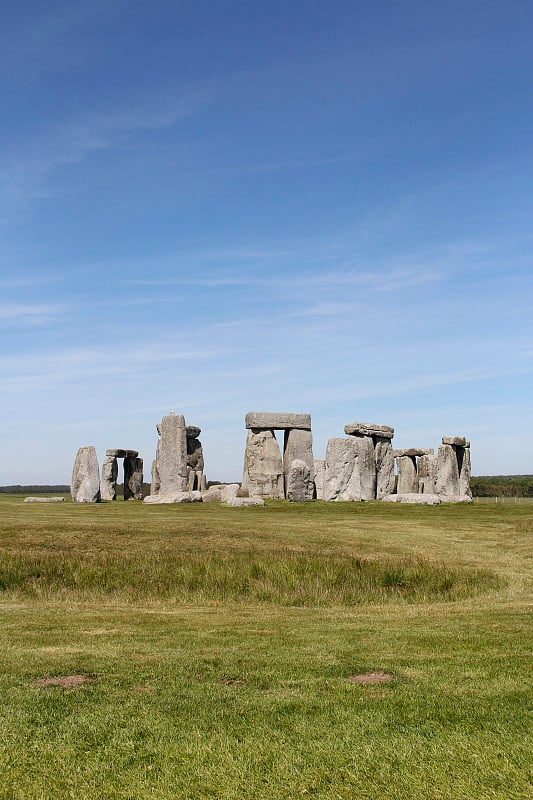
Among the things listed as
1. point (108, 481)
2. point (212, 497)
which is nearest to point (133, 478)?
point (108, 481)

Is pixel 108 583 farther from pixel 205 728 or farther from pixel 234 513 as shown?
pixel 234 513

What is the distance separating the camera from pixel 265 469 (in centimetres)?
3044

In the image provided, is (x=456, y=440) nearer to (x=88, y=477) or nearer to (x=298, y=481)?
(x=298, y=481)

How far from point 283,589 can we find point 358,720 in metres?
7.43

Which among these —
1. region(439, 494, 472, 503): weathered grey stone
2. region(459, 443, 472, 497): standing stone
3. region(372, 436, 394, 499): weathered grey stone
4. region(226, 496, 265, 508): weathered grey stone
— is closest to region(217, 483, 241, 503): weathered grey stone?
region(226, 496, 265, 508): weathered grey stone

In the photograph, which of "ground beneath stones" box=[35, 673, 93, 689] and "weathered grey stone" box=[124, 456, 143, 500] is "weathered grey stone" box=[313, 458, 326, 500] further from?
"ground beneath stones" box=[35, 673, 93, 689]

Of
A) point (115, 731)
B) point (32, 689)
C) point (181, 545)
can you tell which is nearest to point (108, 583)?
point (181, 545)

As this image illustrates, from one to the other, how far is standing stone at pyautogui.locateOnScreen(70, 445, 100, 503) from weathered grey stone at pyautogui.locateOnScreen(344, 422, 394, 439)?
1046cm

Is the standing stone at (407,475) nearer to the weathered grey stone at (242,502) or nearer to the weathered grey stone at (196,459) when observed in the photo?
the weathered grey stone at (196,459)

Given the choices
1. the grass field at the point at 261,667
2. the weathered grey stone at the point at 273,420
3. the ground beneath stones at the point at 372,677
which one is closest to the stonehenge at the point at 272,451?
the weathered grey stone at the point at 273,420

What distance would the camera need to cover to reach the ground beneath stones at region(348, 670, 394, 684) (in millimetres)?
6997

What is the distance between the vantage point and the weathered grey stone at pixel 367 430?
3203 centimetres

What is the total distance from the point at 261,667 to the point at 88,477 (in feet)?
77.4

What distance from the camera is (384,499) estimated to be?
29.8m
